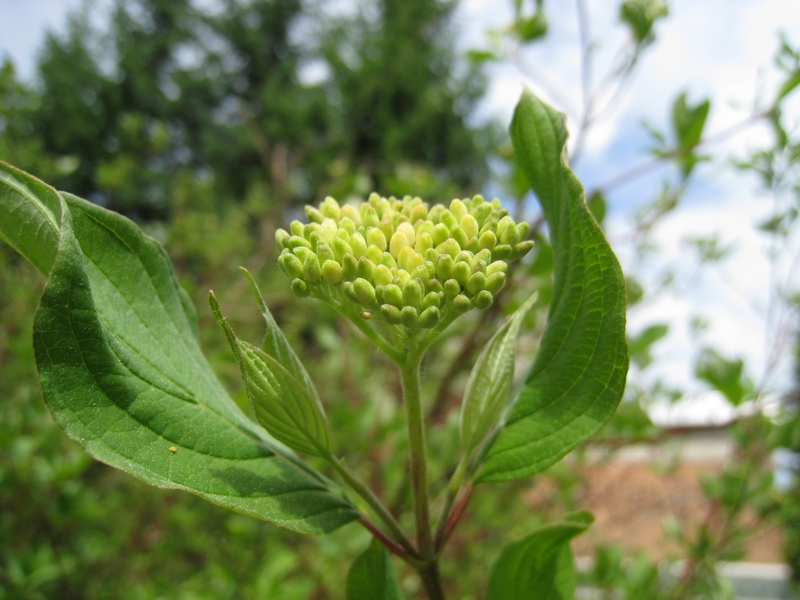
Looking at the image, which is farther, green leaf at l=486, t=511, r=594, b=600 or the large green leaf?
green leaf at l=486, t=511, r=594, b=600

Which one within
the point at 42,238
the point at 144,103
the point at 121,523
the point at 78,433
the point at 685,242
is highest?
the point at 144,103

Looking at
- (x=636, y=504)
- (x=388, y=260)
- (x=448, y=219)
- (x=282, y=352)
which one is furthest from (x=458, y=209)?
(x=636, y=504)

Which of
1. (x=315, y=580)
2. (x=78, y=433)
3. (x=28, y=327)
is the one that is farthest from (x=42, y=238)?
(x=28, y=327)

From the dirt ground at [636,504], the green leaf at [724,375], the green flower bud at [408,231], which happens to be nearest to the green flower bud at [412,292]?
the green flower bud at [408,231]

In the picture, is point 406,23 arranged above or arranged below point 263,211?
above

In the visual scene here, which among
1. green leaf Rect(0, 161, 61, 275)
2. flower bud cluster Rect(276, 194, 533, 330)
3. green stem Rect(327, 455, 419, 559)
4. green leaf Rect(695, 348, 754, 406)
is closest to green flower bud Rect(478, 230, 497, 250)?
flower bud cluster Rect(276, 194, 533, 330)

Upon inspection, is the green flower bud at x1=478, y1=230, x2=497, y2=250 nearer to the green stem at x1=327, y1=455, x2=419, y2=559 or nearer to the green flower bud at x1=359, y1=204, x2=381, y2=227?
the green flower bud at x1=359, y1=204, x2=381, y2=227

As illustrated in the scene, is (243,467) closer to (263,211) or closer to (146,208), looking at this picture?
(263,211)
